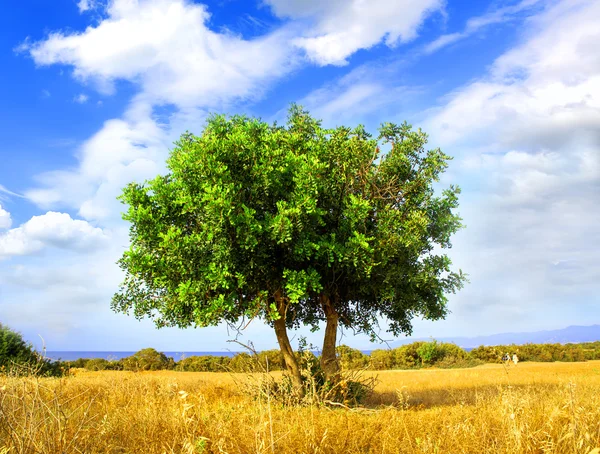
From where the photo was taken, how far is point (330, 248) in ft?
47.9

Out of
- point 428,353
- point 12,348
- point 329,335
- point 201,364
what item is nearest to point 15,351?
point 12,348

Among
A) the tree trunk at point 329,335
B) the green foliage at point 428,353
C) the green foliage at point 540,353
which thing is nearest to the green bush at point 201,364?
the green foliage at point 428,353

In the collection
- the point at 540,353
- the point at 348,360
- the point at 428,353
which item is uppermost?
the point at 348,360

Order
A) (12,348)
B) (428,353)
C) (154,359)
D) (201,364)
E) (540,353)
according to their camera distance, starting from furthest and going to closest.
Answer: (540,353)
(428,353)
(201,364)
(154,359)
(12,348)

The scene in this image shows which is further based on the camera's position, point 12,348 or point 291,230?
point 12,348

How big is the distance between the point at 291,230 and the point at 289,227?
19cm

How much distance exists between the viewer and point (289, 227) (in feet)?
44.3

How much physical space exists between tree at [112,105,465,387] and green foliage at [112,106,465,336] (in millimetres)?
47

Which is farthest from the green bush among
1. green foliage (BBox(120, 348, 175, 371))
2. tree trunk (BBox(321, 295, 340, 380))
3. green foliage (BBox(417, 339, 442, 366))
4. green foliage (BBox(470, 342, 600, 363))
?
green foliage (BBox(470, 342, 600, 363))

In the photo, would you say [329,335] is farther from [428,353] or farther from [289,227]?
[428,353]

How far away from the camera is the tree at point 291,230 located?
559 inches

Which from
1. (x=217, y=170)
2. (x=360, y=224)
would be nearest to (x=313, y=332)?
(x=360, y=224)

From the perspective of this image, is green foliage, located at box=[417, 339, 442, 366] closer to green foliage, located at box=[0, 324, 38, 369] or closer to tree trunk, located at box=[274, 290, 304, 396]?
tree trunk, located at box=[274, 290, 304, 396]

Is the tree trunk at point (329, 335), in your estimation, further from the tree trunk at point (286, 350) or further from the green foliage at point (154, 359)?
the green foliage at point (154, 359)
